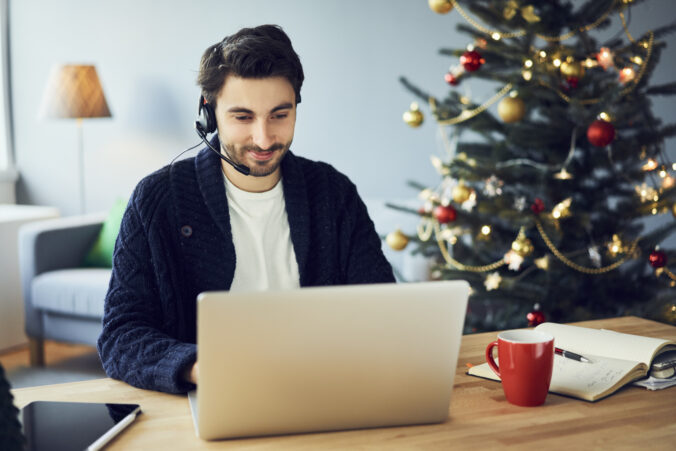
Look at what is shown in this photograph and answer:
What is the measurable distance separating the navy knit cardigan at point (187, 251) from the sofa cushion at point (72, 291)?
1734 millimetres

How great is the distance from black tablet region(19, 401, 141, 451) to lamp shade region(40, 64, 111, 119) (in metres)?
3.04

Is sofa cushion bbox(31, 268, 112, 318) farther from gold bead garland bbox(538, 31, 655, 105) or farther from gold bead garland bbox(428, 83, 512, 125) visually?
gold bead garland bbox(538, 31, 655, 105)

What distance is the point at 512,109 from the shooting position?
2145 millimetres

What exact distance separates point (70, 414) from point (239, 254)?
63 centimetres

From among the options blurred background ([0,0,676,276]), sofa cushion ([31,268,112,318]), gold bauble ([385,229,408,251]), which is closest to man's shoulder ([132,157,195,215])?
gold bauble ([385,229,408,251])

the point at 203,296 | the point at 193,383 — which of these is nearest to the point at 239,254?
the point at 193,383

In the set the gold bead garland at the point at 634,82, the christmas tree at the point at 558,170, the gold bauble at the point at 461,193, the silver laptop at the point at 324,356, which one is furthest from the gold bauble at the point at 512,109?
the silver laptop at the point at 324,356

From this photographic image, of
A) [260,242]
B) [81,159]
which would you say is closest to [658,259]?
[260,242]

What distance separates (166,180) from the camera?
58.5 inches

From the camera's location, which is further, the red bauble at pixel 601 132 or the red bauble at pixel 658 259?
the red bauble at pixel 658 259

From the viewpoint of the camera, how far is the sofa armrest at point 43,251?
3.31 m

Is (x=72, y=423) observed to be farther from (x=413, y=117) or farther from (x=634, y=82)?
(x=634, y=82)

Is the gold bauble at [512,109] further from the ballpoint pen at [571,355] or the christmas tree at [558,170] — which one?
the ballpoint pen at [571,355]

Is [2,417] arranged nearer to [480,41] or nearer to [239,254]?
[239,254]
